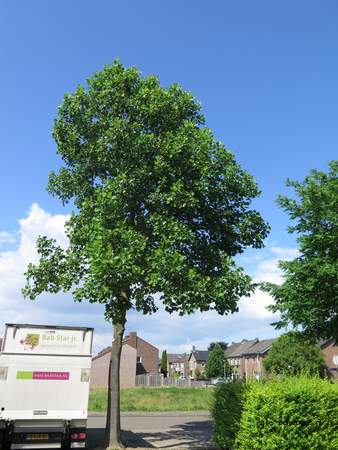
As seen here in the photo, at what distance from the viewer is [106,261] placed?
11859 mm

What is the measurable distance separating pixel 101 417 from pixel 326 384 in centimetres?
1808

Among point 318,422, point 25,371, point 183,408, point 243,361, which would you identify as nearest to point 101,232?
point 25,371

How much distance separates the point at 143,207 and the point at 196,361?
12291cm

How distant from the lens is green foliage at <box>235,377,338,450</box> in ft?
32.9

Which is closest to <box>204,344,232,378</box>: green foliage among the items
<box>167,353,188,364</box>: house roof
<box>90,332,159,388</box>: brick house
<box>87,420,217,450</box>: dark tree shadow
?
<box>90,332,159,388</box>: brick house

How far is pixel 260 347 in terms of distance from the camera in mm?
102000

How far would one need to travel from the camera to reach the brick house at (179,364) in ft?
450

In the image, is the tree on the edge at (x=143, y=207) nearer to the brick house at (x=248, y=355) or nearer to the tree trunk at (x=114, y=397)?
the tree trunk at (x=114, y=397)

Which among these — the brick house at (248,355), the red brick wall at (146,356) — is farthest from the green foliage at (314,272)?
the brick house at (248,355)

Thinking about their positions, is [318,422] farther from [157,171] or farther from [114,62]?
[114,62]

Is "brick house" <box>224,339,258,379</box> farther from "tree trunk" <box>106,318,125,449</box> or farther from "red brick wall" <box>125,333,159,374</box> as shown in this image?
"tree trunk" <box>106,318,125,449</box>

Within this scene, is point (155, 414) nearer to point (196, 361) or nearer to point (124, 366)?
point (124, 366)

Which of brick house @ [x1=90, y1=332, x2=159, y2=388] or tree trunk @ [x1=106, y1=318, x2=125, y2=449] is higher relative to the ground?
brick house @ [x1=90, y1=332, x2=159, y2=388]

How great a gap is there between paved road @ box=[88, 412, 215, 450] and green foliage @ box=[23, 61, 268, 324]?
→ 4909 mm
